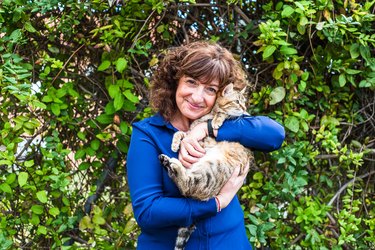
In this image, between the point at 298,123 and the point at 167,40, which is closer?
the point at 298,123

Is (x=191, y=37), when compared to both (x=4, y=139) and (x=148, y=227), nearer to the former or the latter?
(x=4, y=139)

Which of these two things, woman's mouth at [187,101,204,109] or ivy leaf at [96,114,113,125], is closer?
woman's mouth at [187,101,204,109]

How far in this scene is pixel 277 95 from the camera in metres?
3.23

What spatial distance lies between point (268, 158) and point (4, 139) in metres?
1.56

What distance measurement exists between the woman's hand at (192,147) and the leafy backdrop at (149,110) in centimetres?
81

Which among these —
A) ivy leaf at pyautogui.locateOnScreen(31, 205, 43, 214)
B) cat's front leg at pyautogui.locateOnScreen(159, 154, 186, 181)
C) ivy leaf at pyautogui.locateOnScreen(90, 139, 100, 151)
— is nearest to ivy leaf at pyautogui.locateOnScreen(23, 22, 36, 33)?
ivy leaf at pyautogui.locateOnScreen(90, 139, 100, 151)


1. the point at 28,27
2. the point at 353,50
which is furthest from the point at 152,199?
the point at 353,50

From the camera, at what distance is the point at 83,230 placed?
357cm

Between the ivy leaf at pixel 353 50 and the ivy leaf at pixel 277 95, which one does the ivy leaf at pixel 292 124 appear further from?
the ivy leaf at pixel 353 50

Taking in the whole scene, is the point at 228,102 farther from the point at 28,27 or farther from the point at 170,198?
the point at 28,27

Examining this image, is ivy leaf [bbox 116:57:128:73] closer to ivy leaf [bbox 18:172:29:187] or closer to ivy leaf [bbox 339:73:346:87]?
ivy leaf [bbox 18:172:29:187]

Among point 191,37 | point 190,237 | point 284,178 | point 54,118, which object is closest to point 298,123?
point 284,178

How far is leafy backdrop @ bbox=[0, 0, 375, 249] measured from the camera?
3168 millimetres

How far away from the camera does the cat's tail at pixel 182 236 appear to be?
7.70 ft
